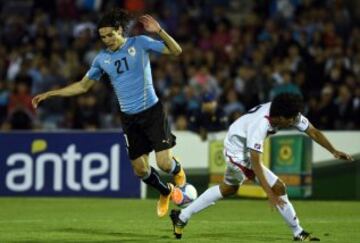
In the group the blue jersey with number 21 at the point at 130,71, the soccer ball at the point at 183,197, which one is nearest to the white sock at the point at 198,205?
the soccer ball at the point at 183,197

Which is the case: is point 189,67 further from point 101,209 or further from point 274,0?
point 101,209

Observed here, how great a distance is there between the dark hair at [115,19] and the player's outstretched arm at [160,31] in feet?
1.48

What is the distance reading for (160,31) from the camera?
38.4 ft

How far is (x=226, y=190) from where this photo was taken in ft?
38.1

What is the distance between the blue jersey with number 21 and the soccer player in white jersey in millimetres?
1351

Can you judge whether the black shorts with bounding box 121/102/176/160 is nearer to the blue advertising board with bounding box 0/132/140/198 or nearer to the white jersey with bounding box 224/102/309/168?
the white jersey with bounding box 224/102/309/168

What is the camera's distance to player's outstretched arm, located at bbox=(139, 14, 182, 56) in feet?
37.7

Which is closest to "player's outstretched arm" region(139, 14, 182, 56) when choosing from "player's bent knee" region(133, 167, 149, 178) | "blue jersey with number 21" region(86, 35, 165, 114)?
"blue jersey with number 21" region(86, 35, 165, 114)

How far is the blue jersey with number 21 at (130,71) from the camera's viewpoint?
40.1 ft

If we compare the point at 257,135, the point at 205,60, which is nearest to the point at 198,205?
the point at 257,135

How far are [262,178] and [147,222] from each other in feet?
11.2

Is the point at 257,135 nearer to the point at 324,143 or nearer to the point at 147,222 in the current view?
the point at 324,143

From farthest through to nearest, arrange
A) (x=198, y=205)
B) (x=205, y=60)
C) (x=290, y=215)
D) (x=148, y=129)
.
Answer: (x=205, y=60)
(x=148, y=129)
(x=198, y=205)
(x=290, y=215)

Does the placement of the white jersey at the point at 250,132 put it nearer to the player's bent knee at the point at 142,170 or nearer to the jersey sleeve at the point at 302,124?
the jersey sleeve at the point at 302,124
